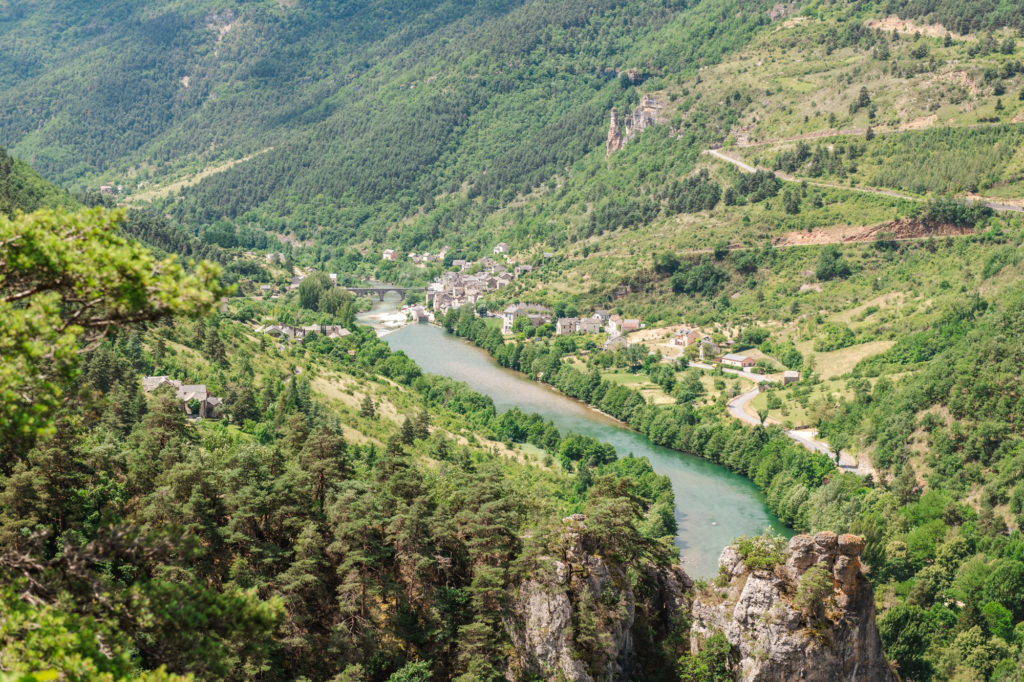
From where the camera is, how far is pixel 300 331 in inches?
3780

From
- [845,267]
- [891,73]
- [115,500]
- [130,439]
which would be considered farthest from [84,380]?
[891,73]

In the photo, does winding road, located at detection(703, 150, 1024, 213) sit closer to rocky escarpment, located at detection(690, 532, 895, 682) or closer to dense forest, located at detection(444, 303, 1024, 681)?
dense forest, located at detection(444, 303, 1024, 681)

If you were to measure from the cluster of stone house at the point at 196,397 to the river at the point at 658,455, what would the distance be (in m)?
32.5

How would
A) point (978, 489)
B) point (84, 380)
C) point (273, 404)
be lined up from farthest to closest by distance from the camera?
point (978, 489) → point (273, 404) → point (84, 380)

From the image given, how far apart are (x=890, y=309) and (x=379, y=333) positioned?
7079cm

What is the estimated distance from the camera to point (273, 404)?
59500 mm

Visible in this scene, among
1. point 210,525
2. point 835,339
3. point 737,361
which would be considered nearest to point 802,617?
point 210,525

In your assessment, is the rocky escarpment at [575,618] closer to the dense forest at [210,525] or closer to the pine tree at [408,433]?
the dense forest at [210,525]

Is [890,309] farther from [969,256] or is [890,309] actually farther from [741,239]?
[741,239]

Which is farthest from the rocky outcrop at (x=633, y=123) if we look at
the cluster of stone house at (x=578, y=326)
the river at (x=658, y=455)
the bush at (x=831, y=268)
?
the river at (x=658, y=455)

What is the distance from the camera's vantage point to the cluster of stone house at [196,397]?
174ft

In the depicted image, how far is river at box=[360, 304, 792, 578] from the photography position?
201 feet

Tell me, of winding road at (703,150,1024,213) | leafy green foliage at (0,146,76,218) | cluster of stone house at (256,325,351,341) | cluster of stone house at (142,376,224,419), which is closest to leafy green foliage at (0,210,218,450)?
cluster of stone house at (142,376,224,419)

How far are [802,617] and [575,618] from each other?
9148 millimetres
